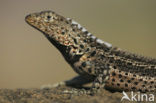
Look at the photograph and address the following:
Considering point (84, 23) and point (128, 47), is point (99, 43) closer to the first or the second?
point (128, 47)

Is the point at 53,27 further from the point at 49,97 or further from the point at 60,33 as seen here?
the point at 49,97

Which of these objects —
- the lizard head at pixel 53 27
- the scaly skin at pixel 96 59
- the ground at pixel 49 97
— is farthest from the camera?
the lizard head at pixel 53 27

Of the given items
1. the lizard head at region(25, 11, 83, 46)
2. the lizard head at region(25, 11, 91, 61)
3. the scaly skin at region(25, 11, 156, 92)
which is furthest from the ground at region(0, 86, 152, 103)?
the lizard head at region(25, 11, 83, 46)

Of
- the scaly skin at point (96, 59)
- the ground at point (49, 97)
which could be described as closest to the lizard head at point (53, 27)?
the scaly skin at point (96, 59)

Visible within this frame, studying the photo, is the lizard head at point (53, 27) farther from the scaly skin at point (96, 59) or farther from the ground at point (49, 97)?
the ground at point (49, 97)

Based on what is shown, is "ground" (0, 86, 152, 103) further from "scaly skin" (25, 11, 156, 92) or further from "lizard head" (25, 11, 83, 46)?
"lizard head" (25, 11, 83, 46)

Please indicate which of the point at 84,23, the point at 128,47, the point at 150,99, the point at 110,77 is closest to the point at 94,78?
the point at 110,77

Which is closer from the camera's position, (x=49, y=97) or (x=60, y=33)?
(x=49, y=97)

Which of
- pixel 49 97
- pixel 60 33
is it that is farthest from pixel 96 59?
pixel 49 97
